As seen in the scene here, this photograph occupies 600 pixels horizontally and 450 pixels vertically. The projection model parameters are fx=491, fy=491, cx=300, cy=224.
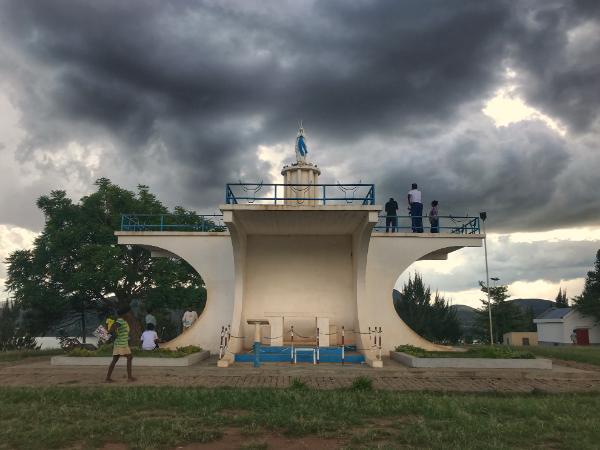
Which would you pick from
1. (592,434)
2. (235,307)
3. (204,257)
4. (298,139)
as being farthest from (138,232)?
(592,434)

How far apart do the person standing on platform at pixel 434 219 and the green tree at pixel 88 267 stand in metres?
18.0

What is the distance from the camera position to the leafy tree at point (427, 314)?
1464 inches

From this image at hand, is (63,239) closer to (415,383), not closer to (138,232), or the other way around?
(138,232)

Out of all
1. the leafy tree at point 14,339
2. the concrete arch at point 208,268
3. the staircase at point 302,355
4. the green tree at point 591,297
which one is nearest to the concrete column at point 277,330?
the staircase at point 302,355

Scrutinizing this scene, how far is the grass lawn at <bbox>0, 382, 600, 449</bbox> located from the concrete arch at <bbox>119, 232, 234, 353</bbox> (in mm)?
8797

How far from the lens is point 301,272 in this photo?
63.9 feet

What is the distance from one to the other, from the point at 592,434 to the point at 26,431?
8099mm

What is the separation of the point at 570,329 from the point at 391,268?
42.0m

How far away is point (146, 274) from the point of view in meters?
31.7

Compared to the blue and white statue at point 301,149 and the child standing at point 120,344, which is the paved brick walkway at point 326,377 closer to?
the child standing at point 120,344

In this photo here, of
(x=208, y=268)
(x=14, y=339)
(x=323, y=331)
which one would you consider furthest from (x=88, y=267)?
(x=323, y=331)

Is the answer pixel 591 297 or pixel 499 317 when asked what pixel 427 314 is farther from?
pixel 591 297

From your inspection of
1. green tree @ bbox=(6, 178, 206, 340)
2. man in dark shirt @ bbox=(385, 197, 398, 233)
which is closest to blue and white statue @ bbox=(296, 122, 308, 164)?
man in dark shirt @ bbox=(385, 197, 398, 233)

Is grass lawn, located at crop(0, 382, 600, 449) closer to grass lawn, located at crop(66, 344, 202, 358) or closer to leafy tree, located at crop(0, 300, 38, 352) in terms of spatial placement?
grass lawn, located at crop(66, 344, 202, 358)
